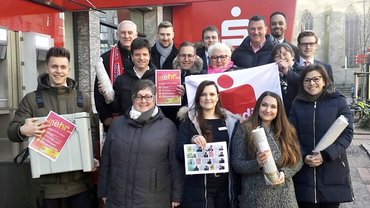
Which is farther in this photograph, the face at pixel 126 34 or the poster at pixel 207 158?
the face at pixel 126 34

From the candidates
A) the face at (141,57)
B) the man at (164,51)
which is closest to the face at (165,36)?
the man at (164,51)

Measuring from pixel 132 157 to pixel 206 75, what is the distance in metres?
1.13

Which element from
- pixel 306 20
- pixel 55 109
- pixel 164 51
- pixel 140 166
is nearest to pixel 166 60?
pixel 164 51

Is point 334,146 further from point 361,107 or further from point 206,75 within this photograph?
point 361,107

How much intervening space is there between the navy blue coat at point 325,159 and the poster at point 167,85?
122cm

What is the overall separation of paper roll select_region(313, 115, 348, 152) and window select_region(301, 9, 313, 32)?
48724 millimetres

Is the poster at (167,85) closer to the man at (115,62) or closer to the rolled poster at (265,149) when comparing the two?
the man at (115,62)

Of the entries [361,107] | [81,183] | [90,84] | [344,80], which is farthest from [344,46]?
[81,183]

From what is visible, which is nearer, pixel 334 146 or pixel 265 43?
pixel 334 146

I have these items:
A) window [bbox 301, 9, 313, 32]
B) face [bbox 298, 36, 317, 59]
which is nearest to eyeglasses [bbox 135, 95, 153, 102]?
face [bbox 298, 36, 317, 59]

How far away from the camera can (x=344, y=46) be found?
1933 inches

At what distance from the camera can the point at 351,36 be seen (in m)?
49.0

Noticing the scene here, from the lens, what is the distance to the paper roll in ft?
11.4

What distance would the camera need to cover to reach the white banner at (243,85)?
4.11 metres
